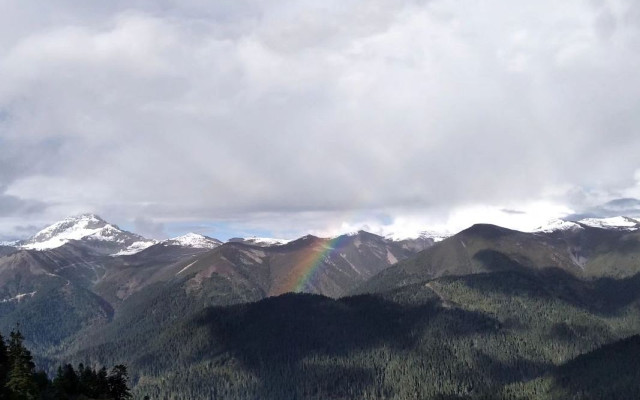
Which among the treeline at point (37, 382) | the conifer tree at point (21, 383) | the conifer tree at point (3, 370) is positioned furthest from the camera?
the conifer tree at point (3, 370)

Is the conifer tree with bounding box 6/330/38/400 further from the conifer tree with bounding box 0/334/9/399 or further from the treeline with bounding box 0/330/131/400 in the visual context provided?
the conifer tree with bounding box 0/334/9/399

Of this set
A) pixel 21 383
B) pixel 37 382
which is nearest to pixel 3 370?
pixel 37 382

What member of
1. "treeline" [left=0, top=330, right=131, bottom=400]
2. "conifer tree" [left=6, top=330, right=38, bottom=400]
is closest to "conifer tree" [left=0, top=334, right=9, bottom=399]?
"treeline" [left=0, top=330, right=131, bottom=400]

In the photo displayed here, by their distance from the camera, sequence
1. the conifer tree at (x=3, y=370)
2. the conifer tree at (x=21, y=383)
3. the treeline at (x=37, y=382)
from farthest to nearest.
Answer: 1. the conifer tree at (x=3, y=370)
2. the treeline at (x=37, y=382)
3. the conifer tree at (x=21, y=383)

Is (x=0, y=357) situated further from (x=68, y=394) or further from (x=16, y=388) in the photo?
(x=16, y=388)

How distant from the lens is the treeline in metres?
97.1

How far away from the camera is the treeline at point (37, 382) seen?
97125 mm

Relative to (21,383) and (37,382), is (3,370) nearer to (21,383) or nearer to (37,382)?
(37,382)

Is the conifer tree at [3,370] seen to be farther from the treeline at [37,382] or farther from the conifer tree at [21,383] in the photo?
the conifer tree at [21,383]

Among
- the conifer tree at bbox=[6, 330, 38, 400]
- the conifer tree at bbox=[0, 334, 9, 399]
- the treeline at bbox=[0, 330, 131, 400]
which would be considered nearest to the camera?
the conifer tree at bbox=[6, 330, 38, 400]

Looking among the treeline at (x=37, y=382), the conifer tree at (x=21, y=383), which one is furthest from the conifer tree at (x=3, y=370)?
the conifer tree at (x=21, y=383)

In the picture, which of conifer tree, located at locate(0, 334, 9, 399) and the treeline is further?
conifer tree, located at locate(0, 334, 9, 399)

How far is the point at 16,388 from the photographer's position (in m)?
97.3

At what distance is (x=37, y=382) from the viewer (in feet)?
395
